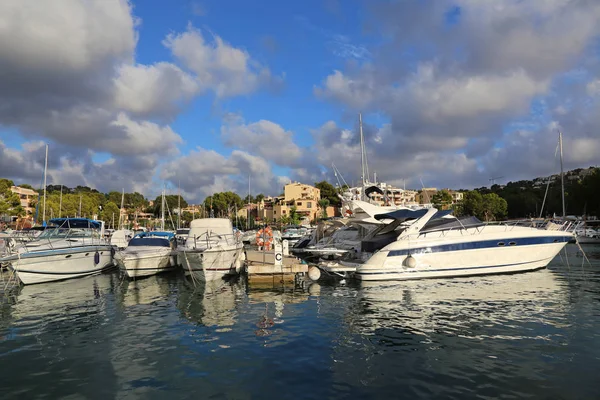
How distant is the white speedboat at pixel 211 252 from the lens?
19.3m

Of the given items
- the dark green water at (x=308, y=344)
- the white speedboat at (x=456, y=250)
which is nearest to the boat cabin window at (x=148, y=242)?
the dark green water at (x=308, y=344)

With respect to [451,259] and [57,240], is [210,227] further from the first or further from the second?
[451,259]

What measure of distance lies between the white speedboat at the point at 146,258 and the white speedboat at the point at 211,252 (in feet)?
7.35

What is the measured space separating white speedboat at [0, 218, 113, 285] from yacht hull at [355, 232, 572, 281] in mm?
16014

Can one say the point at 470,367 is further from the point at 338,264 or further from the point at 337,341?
the point at 338,264

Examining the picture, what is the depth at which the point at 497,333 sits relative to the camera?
10.4m

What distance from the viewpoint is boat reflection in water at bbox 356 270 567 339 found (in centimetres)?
1127

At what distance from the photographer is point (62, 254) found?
20.8 meters

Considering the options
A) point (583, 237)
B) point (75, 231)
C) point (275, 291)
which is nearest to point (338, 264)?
point (275, 291)

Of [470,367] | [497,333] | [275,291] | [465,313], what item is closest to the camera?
[470,367]

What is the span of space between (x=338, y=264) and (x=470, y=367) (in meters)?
13.1

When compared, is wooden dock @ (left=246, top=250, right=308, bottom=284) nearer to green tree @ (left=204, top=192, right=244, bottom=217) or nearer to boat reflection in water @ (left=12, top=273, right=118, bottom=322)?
boat reflection in water @ (left=12, top=273, right=118, bottom=322)

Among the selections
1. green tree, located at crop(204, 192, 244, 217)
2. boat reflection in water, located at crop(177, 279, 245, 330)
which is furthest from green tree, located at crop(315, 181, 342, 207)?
boat reflection in water, located at crop(177, 279, 245, 330)

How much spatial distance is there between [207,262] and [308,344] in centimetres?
1055
